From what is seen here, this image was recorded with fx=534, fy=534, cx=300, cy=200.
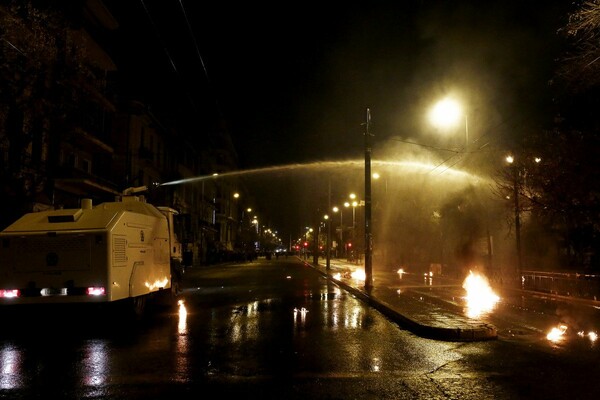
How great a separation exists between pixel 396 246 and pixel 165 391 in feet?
136

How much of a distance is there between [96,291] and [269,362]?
4890 mm

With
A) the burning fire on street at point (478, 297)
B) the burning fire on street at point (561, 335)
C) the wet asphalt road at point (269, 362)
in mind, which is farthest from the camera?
the burning fire on street at point (478, 297)

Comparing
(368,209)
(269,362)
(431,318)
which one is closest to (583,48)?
(431,318)

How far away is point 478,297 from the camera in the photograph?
61.4 ft

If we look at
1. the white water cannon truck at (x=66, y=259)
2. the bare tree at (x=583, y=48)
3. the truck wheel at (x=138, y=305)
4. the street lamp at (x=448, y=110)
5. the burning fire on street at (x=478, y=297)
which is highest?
the street lamp at (x=448, y=110)

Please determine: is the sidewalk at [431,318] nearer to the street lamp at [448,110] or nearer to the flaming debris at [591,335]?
the flaming debris at [591,335]

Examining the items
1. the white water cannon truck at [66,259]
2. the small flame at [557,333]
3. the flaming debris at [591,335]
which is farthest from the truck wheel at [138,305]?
the flaming debris at [591,335]

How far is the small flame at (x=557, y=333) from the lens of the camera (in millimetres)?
9984

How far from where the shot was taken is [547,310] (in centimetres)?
1507

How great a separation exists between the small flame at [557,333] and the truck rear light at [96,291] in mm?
8836

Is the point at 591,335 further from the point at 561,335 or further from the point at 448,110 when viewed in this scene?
the point at 448,110

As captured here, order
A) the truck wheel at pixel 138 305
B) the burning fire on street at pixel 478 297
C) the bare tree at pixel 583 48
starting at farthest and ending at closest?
the burning fire on street at pixel 478 297 → the truck wheel at pixel 138 305 → the bare tree at pixel 583 48

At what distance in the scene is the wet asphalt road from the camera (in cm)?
642

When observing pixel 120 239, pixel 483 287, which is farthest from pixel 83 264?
pixel 483 287
